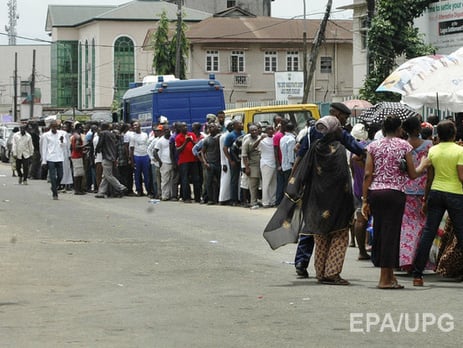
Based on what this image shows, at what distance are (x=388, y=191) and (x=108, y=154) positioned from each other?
17193 mm

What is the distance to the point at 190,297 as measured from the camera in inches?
427

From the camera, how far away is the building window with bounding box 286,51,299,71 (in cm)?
7750

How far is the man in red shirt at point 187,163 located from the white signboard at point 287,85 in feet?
78.3

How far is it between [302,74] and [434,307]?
41.8 m

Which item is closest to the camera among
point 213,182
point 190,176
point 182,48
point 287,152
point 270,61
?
point 287,152

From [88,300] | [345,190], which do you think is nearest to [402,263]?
[345,190]

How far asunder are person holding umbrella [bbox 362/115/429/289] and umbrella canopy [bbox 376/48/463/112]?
5351 mm

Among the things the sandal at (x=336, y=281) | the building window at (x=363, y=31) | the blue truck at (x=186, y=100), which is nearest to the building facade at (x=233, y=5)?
the building window at (x=363, y=31)

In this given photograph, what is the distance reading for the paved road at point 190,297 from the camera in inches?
340

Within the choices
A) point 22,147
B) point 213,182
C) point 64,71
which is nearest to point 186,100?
point 22,147

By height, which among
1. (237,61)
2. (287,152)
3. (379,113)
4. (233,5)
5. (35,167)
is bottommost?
(35,167)

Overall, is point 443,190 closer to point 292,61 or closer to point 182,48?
point 182,48

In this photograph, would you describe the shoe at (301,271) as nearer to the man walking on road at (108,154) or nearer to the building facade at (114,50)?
the man walking on road at (108,154)

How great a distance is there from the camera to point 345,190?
11.7 metres
